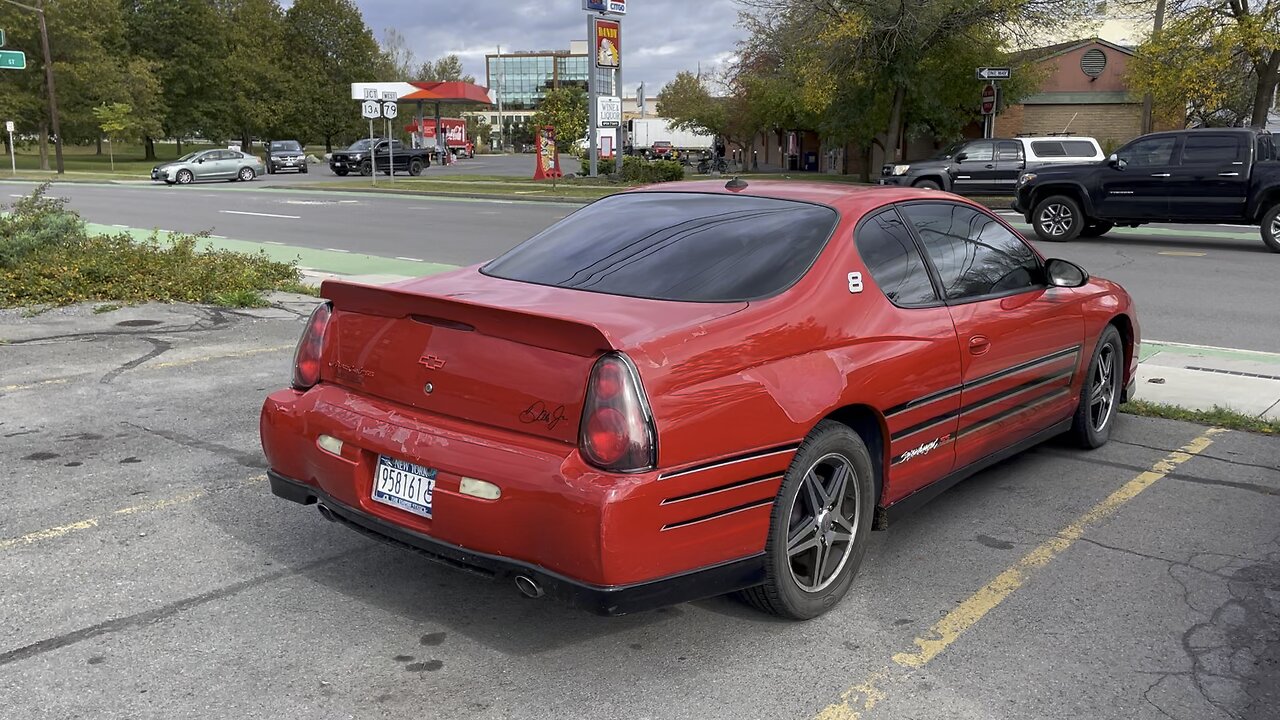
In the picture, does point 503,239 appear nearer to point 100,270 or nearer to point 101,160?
point 100,270

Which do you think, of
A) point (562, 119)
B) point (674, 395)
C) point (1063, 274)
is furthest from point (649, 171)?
point (674, 395)

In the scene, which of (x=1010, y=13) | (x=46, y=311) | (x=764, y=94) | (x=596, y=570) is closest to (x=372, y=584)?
(x=596, y=570)

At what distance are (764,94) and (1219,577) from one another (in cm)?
4192

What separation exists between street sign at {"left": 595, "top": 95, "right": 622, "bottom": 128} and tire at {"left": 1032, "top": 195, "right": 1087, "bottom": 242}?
2132 cm

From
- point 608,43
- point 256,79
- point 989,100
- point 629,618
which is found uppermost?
point 256,79

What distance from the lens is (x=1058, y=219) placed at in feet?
57.2

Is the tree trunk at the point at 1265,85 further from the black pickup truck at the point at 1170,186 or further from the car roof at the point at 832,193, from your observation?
the car roof at the point at 832,193

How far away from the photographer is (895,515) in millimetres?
4176

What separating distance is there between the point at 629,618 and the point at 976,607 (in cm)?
129

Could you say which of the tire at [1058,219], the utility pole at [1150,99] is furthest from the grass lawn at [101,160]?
the tire at [1058,219]

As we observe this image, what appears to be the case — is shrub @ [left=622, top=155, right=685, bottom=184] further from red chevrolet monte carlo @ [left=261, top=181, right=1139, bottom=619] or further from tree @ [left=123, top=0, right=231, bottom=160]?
tree @ [left=123, top=0, right=231, bottom=160]

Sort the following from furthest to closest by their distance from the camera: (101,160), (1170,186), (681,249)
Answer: (101,160)
(1170,186)
(681,249)

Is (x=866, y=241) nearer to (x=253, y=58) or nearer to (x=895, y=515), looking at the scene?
(x=895, y=515)

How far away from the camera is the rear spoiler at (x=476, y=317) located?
10.6 ft
